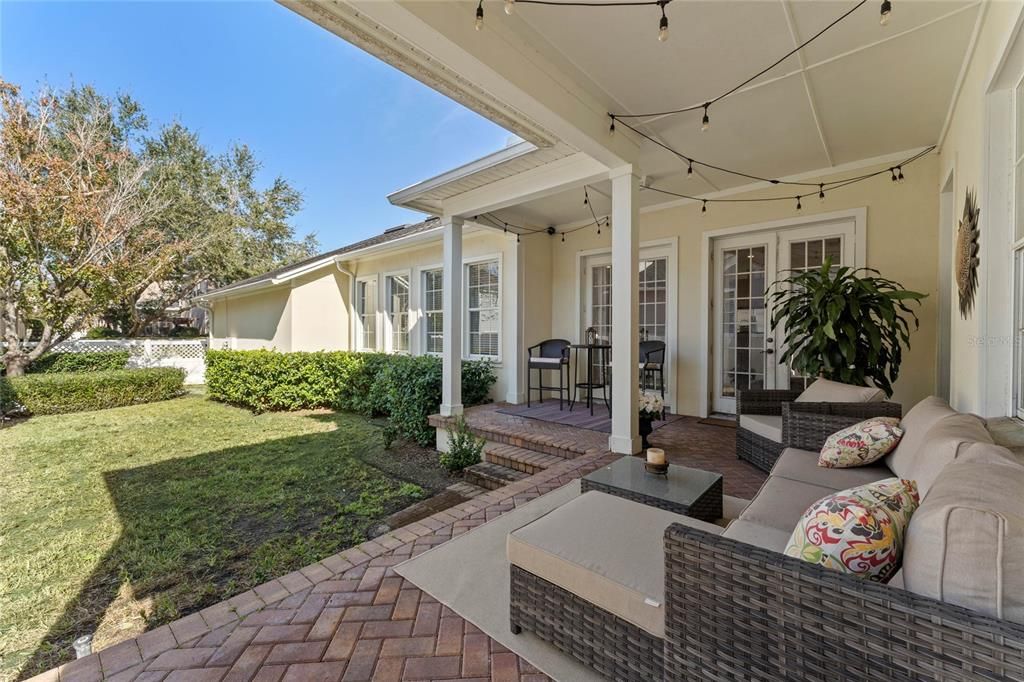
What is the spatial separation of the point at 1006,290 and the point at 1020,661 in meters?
2.27

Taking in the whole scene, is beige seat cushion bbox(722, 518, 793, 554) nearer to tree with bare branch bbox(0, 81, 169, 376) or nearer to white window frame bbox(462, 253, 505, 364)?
white window frame bbox(462, 253, 505, 364)

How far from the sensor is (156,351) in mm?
11062

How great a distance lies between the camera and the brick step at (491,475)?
394 cm

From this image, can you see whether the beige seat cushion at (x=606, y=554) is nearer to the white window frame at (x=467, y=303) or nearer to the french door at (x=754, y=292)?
the french door at (x=754, y=292)

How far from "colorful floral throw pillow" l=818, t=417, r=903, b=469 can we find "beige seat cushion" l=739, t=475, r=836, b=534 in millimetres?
403

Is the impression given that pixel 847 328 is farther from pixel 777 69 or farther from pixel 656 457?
pixel 656 457

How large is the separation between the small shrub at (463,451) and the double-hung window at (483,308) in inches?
92.2

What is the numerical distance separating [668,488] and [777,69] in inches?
112

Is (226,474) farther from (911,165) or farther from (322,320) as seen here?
(911,165)

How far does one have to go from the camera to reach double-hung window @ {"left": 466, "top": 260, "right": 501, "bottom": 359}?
6891mm

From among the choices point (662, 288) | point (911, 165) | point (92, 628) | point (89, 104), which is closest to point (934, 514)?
point (92, 628)

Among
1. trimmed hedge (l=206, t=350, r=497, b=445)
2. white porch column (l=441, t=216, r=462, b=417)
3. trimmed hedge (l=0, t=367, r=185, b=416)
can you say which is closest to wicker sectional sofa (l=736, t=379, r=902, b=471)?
white porch column (l=441, t=216, r=462, b=417)

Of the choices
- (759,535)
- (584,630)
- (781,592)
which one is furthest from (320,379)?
(781,592)

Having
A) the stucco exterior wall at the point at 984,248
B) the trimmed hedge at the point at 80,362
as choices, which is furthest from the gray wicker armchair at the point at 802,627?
the trimmed hedge at the point at 80,362
